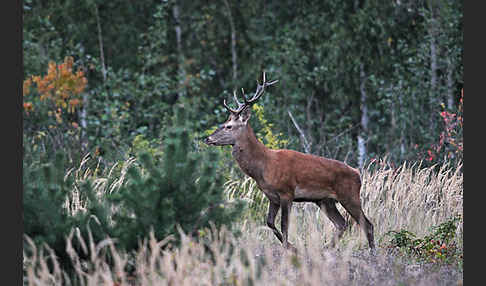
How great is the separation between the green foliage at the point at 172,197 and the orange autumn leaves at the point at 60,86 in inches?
448

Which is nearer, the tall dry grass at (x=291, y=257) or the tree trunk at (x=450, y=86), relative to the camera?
the tall dry grass at (x=291, y=257)

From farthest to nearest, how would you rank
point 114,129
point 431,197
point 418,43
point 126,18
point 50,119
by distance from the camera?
point 126,18
point 418,43
point 50,119
point 114,129
point 431,197

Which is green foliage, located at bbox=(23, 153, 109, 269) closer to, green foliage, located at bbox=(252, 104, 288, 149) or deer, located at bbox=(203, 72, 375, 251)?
deer, located at bbox=(203, 72, 375, 251)

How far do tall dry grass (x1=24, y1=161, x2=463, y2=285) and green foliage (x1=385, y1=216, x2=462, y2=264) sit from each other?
11.7 inches

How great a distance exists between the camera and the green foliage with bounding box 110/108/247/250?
18.7 ft

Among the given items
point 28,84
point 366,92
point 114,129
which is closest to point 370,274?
point 114,129

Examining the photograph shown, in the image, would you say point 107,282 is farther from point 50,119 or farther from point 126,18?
point 126,18

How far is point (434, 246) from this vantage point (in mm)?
7648

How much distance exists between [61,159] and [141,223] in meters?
0.80

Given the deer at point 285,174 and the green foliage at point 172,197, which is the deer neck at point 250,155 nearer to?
the deer at point 285,174

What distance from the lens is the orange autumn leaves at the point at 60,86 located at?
1680 cm

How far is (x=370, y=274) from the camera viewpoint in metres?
6.23

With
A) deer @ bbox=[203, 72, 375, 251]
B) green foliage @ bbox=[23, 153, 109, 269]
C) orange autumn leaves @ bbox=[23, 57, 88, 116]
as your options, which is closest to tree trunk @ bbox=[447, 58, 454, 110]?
deer @ bbox=[203, 72, 375, 251]

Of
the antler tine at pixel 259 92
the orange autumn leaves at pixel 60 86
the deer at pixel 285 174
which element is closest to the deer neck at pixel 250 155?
the deer at pixel 285 174
